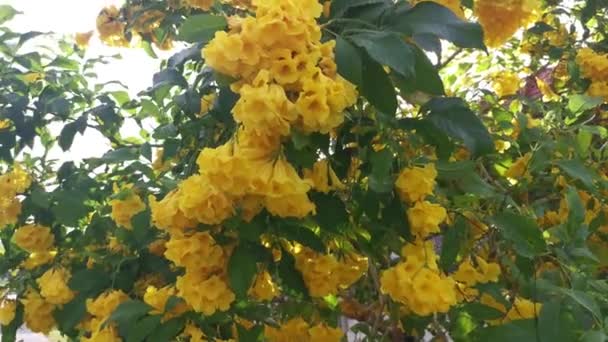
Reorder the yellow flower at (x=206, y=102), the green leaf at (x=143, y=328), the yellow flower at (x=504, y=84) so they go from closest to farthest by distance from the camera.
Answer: the green leaf at (x=143, y=328), the yellow flower at (x=206, y=102), the yellow flower at (x=504, y=84)

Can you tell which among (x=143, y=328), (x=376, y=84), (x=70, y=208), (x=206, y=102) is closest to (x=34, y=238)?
(x=70, y=208)

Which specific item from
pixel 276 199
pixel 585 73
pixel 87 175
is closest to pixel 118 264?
pixel 87 175

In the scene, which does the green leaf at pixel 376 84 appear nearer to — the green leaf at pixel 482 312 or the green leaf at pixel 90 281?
the green leaf at pixel 482 312

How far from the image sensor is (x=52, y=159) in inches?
78.6

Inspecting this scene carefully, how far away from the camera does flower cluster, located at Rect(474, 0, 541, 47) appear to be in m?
1.14

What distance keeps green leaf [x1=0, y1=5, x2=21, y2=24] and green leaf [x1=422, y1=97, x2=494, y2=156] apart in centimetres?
141

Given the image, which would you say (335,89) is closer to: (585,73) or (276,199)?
(276,199)

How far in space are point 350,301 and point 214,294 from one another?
0.67m

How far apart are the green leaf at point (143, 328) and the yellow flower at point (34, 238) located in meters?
0.74

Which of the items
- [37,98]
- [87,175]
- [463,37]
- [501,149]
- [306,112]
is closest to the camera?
[306,112]

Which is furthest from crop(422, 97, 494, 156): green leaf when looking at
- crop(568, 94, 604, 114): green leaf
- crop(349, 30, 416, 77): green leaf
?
crop(568, 94, 604, 114): green leaf

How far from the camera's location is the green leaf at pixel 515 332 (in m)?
0.90

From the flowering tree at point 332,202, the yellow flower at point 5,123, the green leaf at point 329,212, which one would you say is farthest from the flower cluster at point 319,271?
the yellow flower at point 5,123

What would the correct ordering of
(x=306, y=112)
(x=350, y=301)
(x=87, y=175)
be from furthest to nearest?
(x=87, y=175)
(x=350, y=301)
(x=306, y=112)
